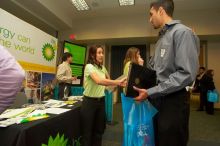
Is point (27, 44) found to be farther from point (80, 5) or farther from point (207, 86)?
point (207, 86)

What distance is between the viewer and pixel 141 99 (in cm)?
124

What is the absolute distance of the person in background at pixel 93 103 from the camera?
6.78 feet

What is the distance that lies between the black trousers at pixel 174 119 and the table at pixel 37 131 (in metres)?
0.79

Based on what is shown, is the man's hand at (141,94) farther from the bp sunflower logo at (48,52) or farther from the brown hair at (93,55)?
the bp sunflower logo at (48,52)

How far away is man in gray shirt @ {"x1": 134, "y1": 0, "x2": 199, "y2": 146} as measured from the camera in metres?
1.15

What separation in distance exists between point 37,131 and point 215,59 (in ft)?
21.6

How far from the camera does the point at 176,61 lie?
3.89ft

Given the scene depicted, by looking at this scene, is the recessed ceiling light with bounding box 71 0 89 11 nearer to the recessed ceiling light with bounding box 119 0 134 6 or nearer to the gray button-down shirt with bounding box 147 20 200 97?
the recessed ceiling light with bounding box 119 0 134 6

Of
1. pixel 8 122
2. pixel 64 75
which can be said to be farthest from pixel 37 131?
pixel 64 75

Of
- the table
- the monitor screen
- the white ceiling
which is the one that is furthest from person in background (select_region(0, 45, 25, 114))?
the monitor screen

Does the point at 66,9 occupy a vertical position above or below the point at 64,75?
above

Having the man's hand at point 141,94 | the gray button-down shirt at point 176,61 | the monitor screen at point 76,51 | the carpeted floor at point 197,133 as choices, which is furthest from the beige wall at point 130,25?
the man's hand at point 141,94

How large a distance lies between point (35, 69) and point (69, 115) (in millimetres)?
2064

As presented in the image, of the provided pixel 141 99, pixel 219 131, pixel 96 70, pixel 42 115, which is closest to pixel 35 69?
pixel 96 70
